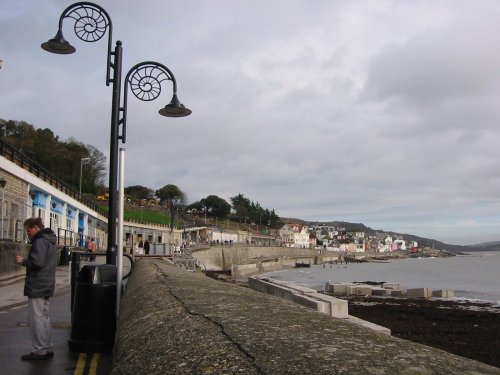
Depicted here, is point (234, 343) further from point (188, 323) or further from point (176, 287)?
point (176, 287)

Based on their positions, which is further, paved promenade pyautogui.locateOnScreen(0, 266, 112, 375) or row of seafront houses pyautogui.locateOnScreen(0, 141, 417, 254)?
row of seafront houses pyautogui.locateOnScreen(0, 141, 417, 254)

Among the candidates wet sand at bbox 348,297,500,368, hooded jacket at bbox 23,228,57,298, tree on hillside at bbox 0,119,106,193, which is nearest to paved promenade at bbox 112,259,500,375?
hooded jacket at bbox 23,228,57,298

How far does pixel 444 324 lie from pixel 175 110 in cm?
1582

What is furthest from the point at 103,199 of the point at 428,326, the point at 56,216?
the point at 428,326

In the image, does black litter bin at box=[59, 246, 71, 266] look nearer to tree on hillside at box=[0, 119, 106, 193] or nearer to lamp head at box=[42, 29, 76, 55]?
lamp head at box=[42, 29, 76, 55]

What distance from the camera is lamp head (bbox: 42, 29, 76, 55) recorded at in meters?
9.37

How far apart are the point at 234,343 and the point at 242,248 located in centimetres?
9709

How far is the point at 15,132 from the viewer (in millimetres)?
82875

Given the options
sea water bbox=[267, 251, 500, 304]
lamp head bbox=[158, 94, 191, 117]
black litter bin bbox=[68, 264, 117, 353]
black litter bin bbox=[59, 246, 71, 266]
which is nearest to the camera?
black litter bin bbox=[68, 264, 117, 353]

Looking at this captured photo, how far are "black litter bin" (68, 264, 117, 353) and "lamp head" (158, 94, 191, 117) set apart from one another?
13.4ft

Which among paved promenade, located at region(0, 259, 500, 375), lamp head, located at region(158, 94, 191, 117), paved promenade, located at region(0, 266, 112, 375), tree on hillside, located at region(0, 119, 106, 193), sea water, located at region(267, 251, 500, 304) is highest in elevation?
tree on hillside, located at region(0, 119, 106, 193)

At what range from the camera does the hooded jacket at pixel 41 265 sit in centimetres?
628

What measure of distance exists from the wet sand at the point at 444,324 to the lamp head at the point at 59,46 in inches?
477

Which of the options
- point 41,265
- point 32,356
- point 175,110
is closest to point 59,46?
point 175,110
